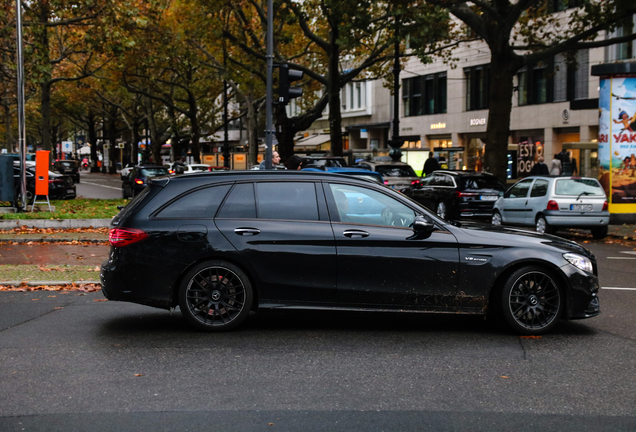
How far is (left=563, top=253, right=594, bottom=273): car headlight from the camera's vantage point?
24.4 ft

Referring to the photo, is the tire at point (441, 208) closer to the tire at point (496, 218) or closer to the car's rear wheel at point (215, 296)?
the tire at point (496, 218)

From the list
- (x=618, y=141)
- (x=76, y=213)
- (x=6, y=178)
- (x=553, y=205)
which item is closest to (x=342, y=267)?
(x=553, y=205)

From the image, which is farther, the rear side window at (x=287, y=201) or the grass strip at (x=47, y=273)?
the grass strip at (x=47, y=273)

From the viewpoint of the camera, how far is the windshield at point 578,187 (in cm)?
1833

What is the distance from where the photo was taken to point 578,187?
18.5 metres

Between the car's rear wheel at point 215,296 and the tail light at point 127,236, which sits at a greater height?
the tail light at point 127,236

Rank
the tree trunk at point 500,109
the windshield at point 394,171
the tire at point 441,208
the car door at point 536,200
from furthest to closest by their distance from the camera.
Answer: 1. the windshield at point 394,171
2. the tree trunk at point 500,109
3. the tire at point 441,208
4. the car door at point 536,200

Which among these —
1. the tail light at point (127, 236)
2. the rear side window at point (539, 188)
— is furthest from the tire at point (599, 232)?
the tail light at point (127, 236)

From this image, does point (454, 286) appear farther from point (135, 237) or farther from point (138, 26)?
point (138, 26)

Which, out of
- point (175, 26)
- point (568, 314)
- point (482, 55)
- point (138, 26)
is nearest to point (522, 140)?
point (482, 55)

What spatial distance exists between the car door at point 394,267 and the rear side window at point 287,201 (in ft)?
1.12

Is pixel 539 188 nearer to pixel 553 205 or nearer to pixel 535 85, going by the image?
pixel 553 205

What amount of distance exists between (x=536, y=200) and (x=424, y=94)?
35155mm

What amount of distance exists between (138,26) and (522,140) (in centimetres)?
2370
